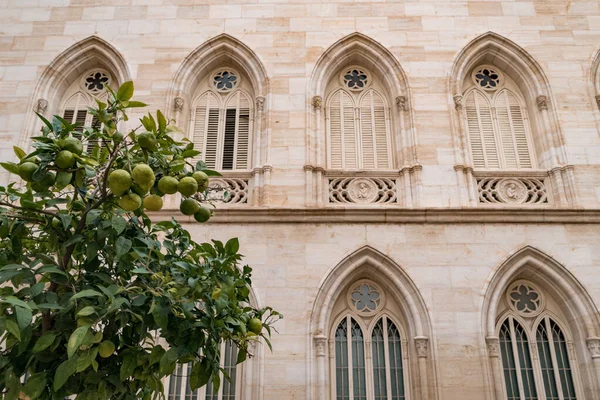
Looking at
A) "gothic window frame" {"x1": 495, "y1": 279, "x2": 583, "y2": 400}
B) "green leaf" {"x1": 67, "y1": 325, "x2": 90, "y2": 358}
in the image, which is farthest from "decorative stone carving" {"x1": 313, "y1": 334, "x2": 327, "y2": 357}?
"green leaf" {"x1": 67, "y1": 325, "x2": 90, "y2": 358}

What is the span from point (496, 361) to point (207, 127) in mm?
7472

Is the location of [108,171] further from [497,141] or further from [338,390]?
[497,141]

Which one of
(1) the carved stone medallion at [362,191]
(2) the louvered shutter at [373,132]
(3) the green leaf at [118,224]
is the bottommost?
(3) the green leaf at [118,224]

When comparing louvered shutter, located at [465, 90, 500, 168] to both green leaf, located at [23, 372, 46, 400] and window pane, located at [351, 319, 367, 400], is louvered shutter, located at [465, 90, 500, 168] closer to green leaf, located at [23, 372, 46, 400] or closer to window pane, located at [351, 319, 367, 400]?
window pane, located at [351, 319, 367, 400]

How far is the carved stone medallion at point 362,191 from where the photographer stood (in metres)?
10.6

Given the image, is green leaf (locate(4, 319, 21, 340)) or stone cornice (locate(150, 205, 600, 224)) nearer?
green leaf (locate(4, 319, 21, 340))

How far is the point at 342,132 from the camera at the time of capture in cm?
1147

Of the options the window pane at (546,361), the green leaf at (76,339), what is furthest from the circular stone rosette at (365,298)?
the green leaf at (76,339)

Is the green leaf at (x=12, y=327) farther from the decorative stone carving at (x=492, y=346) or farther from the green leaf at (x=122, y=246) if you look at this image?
the decorative stone carving at (x=492, y=346)

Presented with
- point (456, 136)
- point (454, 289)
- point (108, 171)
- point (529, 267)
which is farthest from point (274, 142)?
point (108, 171)

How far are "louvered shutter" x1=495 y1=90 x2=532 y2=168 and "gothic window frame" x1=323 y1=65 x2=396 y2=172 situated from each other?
2443mm

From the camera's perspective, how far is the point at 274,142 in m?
10.9

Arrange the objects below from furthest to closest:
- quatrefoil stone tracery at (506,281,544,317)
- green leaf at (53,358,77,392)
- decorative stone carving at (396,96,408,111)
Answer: decorative stone carving at (396,96,408,111), quatrefoil stone tracery at (506,281,544,317), green leaf at (53,358,77,392)

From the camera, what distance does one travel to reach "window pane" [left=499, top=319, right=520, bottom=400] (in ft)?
30.6
